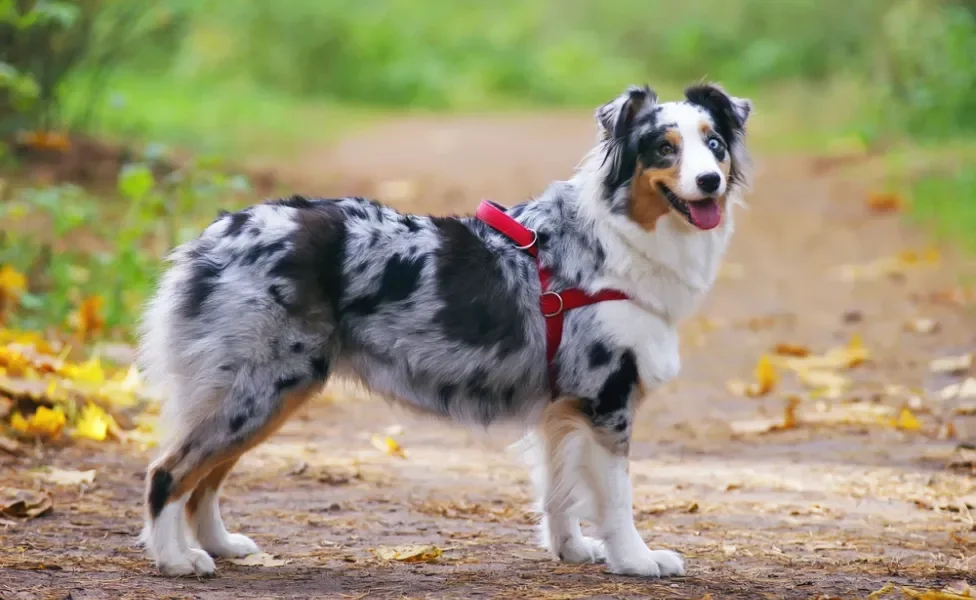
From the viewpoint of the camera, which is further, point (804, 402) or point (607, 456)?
point (804, 402)

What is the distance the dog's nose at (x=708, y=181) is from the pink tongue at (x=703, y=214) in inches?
4.8

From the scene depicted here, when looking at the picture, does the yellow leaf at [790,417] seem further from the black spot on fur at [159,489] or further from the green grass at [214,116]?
the green grass at [214,116]

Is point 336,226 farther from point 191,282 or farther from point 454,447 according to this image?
point 454,447

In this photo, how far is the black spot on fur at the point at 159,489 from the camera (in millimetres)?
4453

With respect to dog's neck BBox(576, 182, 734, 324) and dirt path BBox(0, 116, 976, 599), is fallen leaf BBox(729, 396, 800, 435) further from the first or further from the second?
dog's neck BBox(576, 182, 734, 324)

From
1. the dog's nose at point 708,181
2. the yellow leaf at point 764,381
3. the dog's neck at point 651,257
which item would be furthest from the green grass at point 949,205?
the dog's nose at point 708,181

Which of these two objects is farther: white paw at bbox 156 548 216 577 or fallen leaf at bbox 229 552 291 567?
fallen leaf at bbox 229 552 291 567

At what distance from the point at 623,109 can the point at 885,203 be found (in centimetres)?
939

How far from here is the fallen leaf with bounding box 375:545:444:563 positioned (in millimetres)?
4688

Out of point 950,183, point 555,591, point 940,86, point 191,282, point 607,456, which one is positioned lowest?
point 555,591

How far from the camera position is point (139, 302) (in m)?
8.59

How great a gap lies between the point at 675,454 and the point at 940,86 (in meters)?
11.3

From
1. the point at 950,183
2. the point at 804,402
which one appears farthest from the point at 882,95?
the point at 804,402

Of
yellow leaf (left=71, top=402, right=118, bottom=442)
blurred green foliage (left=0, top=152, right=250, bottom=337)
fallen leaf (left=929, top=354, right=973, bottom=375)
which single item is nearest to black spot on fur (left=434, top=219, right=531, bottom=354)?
yellow leaf (left=71, top=402, right=118, bottom=442)
